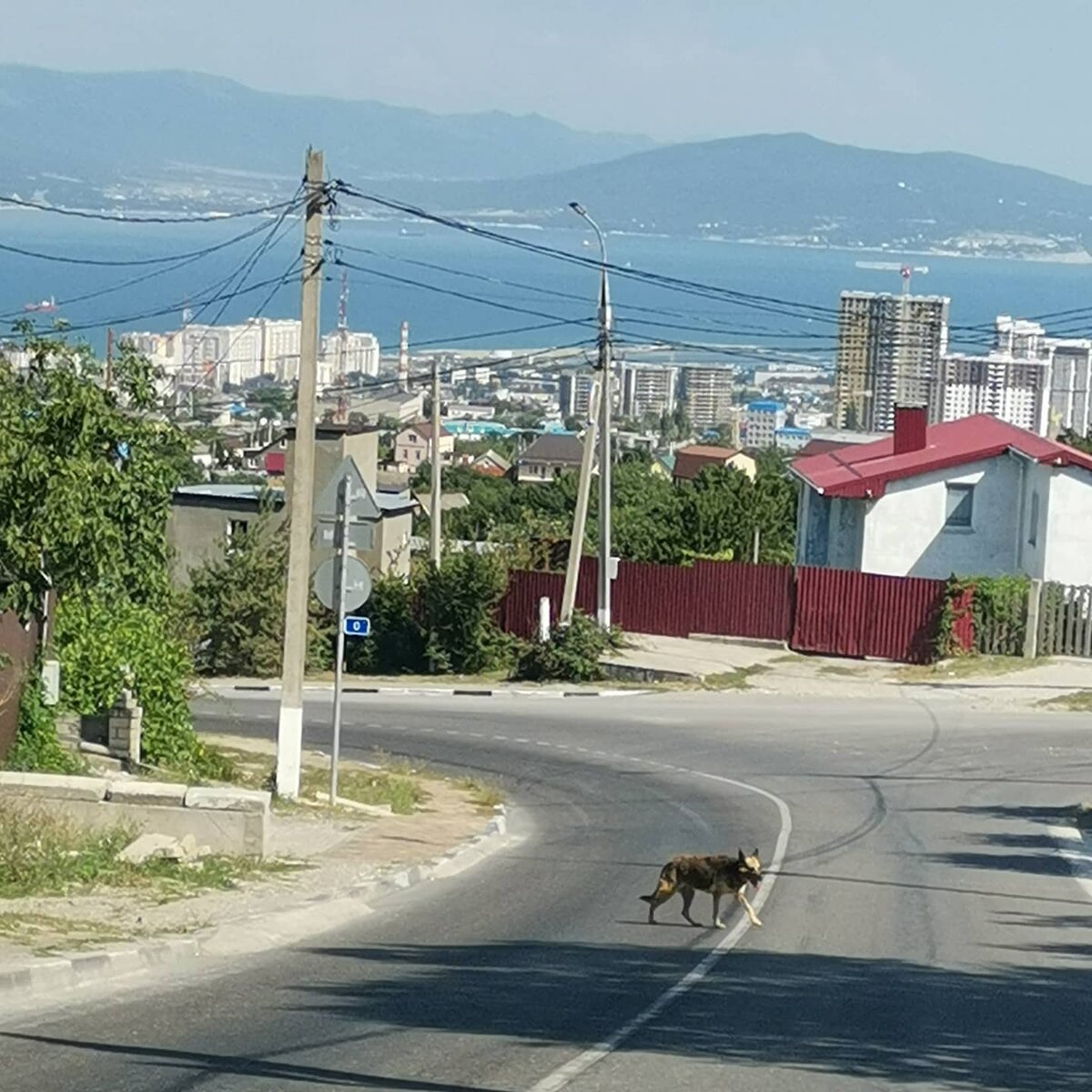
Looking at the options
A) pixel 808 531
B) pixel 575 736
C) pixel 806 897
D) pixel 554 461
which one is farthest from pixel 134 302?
pixel 806 897

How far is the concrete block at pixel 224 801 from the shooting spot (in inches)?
650

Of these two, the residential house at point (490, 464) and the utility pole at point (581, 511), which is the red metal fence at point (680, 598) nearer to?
the utility pole at point (581, 511)

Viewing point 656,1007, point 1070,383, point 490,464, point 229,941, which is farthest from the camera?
point 1070,383

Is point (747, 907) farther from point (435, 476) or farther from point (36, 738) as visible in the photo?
point (435, 476)

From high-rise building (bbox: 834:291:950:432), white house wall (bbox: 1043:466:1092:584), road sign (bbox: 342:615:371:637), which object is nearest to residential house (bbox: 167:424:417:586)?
white house wall (bbox: 1043:466:1092:584)

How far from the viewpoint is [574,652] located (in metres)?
39.7

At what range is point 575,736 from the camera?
30469 mm

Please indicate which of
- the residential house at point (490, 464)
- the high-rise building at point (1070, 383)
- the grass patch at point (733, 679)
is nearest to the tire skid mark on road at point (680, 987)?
the grass patch at point (733, 679)

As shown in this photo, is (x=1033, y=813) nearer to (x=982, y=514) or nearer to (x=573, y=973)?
(x=573, y=973)

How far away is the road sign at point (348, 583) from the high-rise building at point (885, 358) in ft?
213

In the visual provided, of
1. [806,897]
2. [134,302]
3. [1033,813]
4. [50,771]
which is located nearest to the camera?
[806,897]

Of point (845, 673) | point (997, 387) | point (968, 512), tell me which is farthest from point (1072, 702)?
point (997, 387)

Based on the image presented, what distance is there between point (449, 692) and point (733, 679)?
17.1 feet

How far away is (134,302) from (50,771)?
18214cm
